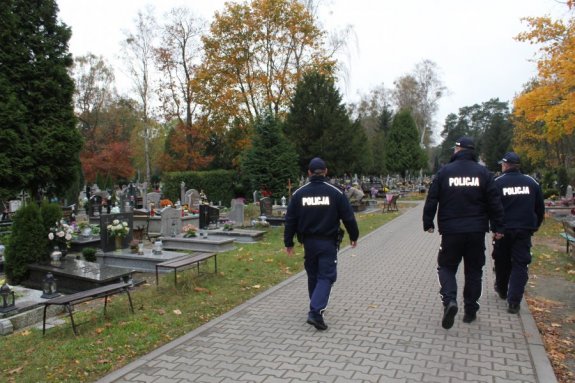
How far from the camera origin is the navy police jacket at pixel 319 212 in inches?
215

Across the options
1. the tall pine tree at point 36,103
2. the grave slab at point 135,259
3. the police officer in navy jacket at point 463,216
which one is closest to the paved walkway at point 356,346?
the police officer in navy jacket at point 463,216

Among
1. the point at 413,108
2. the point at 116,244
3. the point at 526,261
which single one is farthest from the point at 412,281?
the point at 413,108

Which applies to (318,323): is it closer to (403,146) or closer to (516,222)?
(516,222)

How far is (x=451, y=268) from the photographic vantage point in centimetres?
536

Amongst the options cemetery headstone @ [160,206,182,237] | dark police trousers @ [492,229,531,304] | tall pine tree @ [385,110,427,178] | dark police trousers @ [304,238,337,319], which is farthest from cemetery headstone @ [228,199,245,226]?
tall pine tree @ [385,110,427,178]

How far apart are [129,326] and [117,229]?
5.56m

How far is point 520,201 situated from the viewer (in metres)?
6.03

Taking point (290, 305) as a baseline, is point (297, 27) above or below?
above

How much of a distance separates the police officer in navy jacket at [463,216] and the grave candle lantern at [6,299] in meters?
6.12

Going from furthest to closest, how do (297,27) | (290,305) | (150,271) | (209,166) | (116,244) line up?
(209,166), (297,27), (116,244), (150,271), (290,305)

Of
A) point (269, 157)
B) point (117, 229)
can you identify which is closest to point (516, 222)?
point (117, 229)

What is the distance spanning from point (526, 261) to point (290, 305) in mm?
3228

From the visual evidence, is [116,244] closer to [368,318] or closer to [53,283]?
[53,283]

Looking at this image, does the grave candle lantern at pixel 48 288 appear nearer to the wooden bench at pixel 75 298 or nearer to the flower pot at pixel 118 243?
the wooden bench at pixel 75 298
